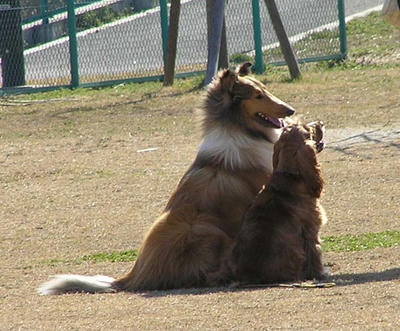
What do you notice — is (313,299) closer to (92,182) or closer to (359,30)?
(92,182)

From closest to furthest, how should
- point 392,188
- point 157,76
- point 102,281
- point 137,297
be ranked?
point 137,297, point 102,281, point 392,188, point 157,76

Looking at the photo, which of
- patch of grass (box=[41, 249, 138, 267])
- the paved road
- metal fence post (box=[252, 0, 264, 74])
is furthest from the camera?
the paved road

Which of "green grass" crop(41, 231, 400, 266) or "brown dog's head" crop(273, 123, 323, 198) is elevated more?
"brown dog's head" crop(273, 123, 323, 198)

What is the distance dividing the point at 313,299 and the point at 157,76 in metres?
14.5

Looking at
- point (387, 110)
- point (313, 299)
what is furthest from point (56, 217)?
point (387, 110)

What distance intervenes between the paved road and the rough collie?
1321 centimetres

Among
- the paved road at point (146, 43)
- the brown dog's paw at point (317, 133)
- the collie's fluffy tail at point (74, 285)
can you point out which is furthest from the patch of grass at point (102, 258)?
→ the paved road at point (146, 43)

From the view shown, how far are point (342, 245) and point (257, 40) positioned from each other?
40.2 ft

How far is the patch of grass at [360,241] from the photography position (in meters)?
8.60

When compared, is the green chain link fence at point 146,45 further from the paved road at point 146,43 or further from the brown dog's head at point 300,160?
the brown dog's head at point 300,160

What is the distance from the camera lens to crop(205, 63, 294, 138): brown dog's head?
26.6 feet

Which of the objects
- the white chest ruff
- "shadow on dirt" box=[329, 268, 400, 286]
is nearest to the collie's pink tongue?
the white chest ruff

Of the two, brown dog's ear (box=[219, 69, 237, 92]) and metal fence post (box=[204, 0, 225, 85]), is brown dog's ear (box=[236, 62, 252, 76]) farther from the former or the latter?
metal fence post (box=[204, 0, 225, 85])

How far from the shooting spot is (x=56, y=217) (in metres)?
10.8
